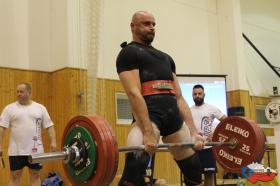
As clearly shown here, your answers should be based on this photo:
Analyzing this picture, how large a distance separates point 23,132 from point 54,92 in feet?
6.62

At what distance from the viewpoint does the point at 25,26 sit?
6449 millimetres

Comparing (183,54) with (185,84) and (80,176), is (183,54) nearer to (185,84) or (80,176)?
(185,84)

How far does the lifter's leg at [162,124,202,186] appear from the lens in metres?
2.73

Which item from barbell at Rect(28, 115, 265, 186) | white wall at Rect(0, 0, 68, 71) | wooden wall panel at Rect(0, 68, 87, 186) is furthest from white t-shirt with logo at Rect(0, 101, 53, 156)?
barbell at Rect(28, 115, 265, 186)

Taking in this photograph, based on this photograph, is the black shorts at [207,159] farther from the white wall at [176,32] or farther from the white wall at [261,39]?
the white wall at [261,39]

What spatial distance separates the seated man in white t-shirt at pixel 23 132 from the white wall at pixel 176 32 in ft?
7.58

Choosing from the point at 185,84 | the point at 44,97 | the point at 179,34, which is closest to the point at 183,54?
the point at 179,34

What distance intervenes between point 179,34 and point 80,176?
19.3 ft

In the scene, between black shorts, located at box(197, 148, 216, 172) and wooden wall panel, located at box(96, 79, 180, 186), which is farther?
wooden wall panel, located at box(96, 79, 180, 186)

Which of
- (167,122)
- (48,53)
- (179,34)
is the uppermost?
(179,34)

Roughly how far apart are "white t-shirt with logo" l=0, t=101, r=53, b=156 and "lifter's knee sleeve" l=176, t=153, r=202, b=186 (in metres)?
2.23

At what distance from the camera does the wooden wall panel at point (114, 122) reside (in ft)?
22.0

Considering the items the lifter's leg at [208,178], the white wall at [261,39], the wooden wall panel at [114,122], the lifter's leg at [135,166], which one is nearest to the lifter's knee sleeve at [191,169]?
the lifter's leg at [135,166]

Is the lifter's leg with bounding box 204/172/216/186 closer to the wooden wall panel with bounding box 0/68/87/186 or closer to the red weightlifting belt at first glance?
the wooden wall panel with bounding box 0/68/87/186
